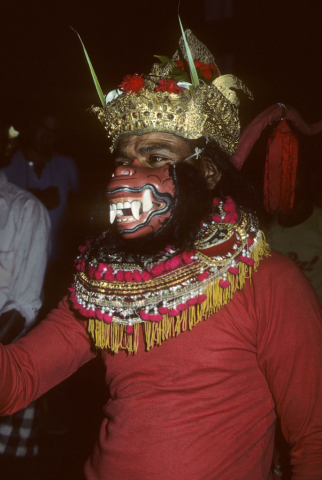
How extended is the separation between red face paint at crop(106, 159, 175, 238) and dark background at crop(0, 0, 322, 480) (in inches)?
58.4

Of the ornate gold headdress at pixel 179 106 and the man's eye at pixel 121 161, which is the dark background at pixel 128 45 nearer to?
the ornate gold headdress at pixel 179 106

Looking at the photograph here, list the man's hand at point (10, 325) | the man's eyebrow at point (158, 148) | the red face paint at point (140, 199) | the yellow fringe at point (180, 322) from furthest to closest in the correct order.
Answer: the man's hand at point (10, 325), the man's eyebrow at point (158, 148), the red face paint at point (140, 199), the yellow fringe at point (180, 322)

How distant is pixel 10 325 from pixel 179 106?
1.80 metres

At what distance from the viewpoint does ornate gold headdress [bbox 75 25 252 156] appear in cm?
157

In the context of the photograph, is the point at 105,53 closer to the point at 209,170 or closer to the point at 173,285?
the point at 209,170

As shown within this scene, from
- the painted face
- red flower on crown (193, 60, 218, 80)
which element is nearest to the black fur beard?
the painted face

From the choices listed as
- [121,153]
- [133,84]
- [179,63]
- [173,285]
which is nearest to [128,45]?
[179,63]

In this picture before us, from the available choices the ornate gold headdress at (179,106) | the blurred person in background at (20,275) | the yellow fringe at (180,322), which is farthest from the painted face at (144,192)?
the blurred person in background at (20,275)

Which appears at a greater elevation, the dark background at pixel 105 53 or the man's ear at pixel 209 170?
the dark background at pixel 105 53

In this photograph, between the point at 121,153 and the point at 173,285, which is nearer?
the point at 173,285

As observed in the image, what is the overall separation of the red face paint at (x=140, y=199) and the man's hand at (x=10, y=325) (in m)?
1.45

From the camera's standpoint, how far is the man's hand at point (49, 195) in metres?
4.15

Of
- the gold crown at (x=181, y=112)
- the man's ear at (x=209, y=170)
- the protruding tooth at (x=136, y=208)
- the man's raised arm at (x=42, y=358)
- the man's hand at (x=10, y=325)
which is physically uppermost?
the gold crown at (x=181, y=112)

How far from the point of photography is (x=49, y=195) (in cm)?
418
